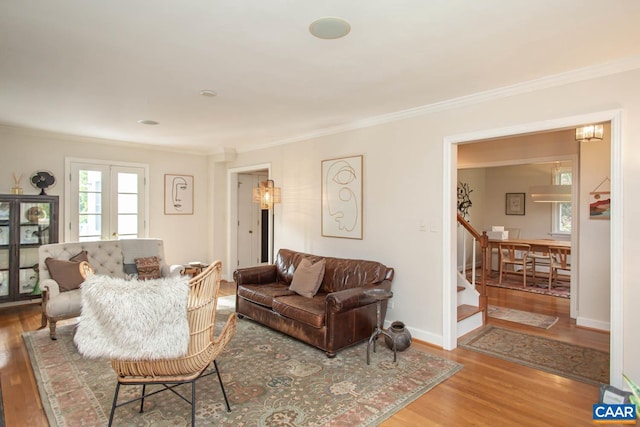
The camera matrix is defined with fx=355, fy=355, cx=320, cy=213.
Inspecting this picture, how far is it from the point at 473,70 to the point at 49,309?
15.6 feet

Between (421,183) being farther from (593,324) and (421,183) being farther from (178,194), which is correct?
(178,194)

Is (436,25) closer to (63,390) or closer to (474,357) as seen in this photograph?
(474,357)

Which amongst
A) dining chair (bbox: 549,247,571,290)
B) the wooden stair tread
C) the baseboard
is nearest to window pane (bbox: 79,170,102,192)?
the wooden stair tread

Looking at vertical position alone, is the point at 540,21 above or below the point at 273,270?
above

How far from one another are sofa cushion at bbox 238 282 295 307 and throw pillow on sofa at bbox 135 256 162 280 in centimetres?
134

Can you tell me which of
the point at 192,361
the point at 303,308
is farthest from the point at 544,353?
the point at 192,361

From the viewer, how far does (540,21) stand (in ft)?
6.94

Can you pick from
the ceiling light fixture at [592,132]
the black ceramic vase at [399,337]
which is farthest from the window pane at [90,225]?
the ceiling light fixture at [592,132]

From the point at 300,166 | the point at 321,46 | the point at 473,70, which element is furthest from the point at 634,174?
the point at 300,166

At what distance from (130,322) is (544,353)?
3.76 m

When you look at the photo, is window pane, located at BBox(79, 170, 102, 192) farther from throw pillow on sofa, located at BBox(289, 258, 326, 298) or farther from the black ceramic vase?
the black ceramic vase

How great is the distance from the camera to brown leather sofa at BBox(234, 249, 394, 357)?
3420 mm

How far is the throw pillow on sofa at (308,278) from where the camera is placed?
13.4 ft

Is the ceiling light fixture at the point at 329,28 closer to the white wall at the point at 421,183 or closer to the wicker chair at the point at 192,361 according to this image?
the wicker chair at the point at 192,361
